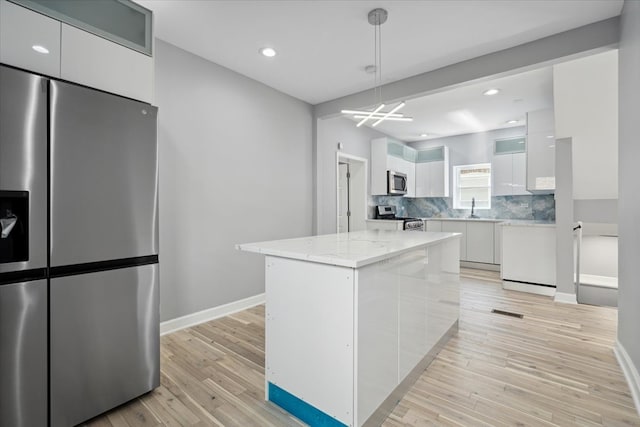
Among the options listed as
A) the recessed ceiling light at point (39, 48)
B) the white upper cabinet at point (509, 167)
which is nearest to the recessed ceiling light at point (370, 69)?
the recessed ceiling light at point (39, 48)

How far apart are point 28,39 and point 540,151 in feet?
18.1

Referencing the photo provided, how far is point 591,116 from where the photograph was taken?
3188 millimetres

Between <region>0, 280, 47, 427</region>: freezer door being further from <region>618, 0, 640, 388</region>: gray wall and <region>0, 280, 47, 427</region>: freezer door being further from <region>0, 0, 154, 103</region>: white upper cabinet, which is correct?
<region>618, 0, 640, 388</region>: gray wall

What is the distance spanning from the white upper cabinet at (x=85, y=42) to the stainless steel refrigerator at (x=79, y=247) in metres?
0.15

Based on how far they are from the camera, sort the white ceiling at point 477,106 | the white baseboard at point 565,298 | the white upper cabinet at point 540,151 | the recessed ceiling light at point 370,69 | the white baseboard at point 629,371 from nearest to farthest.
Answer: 1. the white baseboard at point 629,371
2. the recessed ceiling light at point 370,69
3. the white baseboard at point 565,298
4. the white ceiling at point 477,106
5. the white upper cabinet at point 540,151

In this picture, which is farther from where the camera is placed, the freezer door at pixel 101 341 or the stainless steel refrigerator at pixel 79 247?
the freezer door at pixel 101 341

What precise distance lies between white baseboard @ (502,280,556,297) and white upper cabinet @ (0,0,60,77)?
525 centimetres

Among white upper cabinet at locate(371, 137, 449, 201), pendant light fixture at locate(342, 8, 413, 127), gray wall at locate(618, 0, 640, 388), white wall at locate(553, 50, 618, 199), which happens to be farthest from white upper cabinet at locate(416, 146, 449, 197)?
gray wall at locate(618, 0, 640, 388)

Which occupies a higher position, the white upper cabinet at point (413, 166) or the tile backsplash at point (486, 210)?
the white upper cabinet at point (413, 166)

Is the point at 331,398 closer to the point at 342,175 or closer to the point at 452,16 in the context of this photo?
the point at 452,16

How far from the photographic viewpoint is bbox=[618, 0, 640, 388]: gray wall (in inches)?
74.9

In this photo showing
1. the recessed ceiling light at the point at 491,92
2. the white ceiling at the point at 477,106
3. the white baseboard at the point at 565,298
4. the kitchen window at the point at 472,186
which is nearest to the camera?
the white baseboard at the point at 565,298

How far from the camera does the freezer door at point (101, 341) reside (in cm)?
151

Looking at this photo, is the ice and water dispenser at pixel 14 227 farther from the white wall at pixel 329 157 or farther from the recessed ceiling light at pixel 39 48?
the white wall at pixel 329 157
